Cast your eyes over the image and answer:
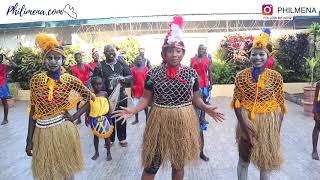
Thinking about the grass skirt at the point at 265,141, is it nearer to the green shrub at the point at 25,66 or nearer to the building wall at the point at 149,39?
the building wall at the point at 149,39

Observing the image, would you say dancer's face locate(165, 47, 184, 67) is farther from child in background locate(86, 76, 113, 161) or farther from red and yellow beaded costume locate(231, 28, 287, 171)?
child in background locate(86, 76, 113, 161)

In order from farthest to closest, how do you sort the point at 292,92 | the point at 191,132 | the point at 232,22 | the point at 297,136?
the point at 232,22 → the point at 292,92 → the point at 297,136 → the point at 191,132

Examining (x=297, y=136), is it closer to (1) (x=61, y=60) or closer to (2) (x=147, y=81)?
(2) (x=147, y=81)

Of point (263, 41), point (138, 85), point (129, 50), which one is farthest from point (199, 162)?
point (129, 50)

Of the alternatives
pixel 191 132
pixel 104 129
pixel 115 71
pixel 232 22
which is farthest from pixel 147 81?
pixel 232 22

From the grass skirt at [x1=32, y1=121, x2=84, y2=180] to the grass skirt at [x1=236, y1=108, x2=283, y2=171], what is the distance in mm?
1786

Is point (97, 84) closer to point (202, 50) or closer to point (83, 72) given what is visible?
point (202, 50)

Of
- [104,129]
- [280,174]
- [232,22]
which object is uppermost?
[232,22]

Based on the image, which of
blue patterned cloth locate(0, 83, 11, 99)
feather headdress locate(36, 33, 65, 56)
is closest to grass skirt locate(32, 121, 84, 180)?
feather headdress locate(36, 33, 65, 56)

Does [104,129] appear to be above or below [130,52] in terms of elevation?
below

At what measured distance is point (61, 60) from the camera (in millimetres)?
4094

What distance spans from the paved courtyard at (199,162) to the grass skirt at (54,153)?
3.60 ft

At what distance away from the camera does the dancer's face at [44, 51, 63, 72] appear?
401 cm

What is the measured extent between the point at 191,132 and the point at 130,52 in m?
10.3
